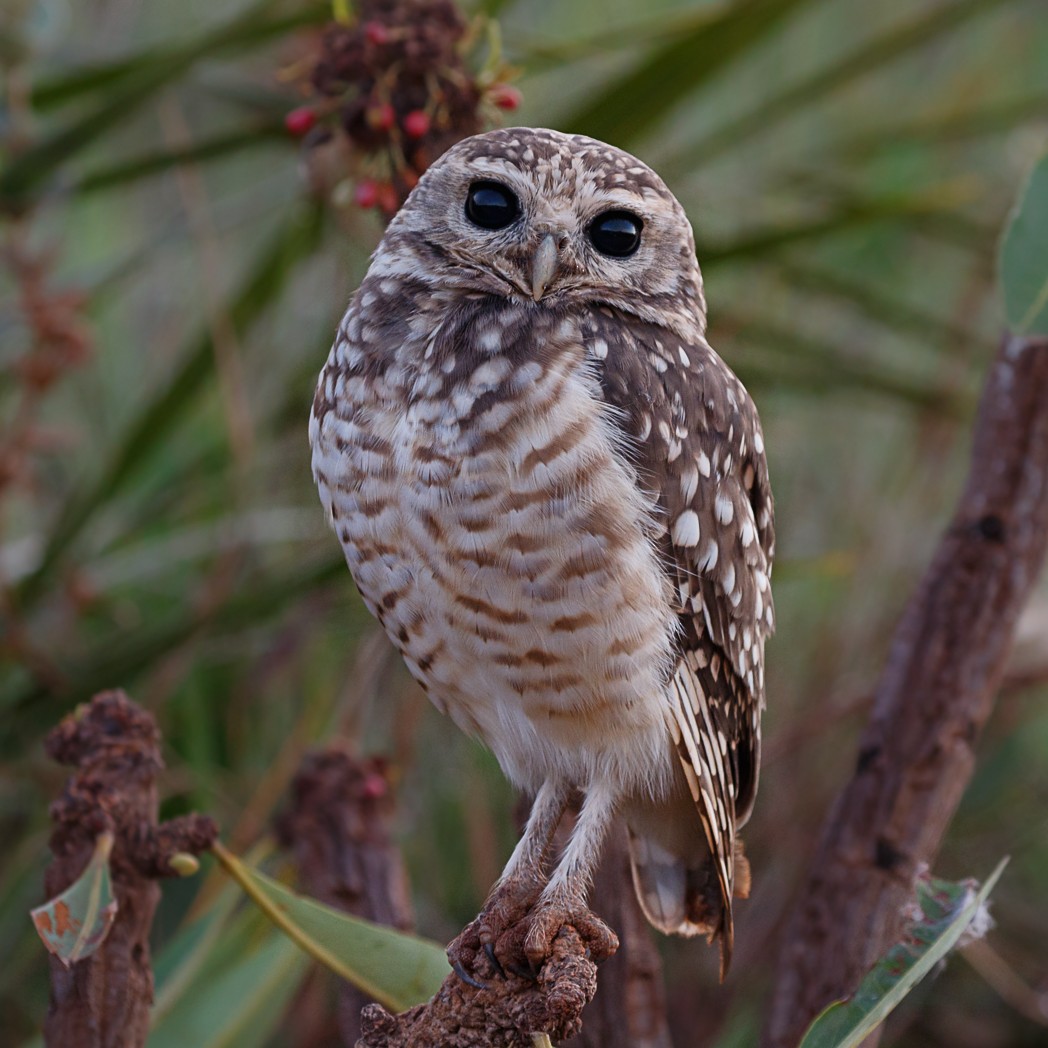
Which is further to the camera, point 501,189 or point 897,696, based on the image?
point 897,696

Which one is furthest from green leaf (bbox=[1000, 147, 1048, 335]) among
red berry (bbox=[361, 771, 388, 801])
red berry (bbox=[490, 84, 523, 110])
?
red berry (bbox=[361, 771, 388, 801])

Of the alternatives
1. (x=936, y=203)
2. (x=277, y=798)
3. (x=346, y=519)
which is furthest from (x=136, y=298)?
(x=346, y=519)

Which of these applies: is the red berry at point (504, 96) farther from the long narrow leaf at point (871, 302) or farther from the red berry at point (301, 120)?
the long narrow leaf at point (871, 302)

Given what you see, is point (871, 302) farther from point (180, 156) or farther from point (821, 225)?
point (180, 156)

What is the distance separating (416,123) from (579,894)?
97cm

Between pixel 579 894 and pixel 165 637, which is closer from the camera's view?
pixel 579 894

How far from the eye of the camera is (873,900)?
1886 millimetres

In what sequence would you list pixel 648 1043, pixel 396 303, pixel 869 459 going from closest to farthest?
pixel 396 303 → pixel 648 1043 → pixel 869 459

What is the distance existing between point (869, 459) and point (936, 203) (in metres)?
1.21

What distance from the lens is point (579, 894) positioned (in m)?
1.63

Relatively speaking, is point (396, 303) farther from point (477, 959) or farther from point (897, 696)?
point (897, 696)

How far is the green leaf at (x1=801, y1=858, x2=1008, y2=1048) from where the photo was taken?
140 centimetres

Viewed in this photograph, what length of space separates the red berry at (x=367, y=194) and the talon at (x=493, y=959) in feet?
3.06

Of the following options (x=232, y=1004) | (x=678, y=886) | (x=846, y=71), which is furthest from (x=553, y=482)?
(x=846, y=71)
